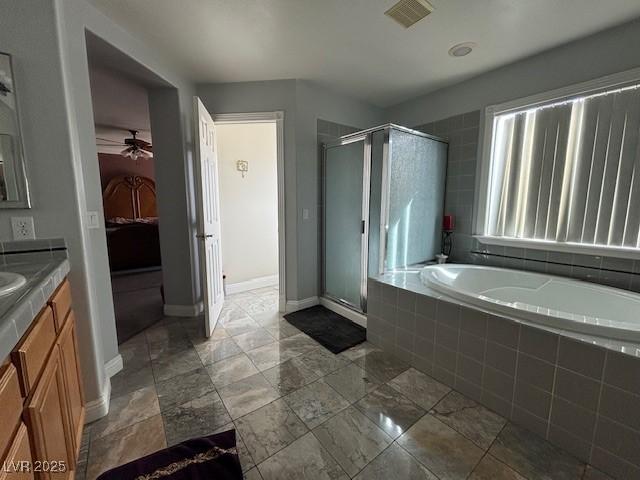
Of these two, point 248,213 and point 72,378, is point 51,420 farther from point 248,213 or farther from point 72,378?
point 248,213

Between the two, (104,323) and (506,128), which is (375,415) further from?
(506,128)

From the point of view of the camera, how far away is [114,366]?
72.7 inches

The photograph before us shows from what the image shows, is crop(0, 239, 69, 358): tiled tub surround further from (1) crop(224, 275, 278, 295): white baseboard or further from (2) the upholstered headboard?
(2) the upholstered headboard

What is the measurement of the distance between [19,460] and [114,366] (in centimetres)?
137

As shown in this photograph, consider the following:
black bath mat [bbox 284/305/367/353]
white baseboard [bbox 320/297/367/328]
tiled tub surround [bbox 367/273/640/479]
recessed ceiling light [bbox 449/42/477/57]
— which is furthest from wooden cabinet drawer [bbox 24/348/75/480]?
recessed ceiling light [bbox 449/42/477/57]

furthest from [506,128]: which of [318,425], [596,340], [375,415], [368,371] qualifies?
[318,425]

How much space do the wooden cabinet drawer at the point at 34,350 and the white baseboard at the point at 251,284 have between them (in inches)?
95.9

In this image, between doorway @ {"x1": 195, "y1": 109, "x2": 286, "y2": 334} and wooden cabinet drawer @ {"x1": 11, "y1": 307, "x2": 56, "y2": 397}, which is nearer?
wooden cabinet drawer @ {"x1": 11, "y1": 307, "x2": 56, "y2": 397}

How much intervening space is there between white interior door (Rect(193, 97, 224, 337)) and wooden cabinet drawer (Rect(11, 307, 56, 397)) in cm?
126

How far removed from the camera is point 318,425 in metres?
1.43

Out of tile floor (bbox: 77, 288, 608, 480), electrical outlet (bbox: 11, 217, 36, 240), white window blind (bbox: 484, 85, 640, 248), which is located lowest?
tile floor (bbox: 77, 288, 608, 480)

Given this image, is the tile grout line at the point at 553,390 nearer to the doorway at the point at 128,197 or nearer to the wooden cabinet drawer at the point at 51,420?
the wooden cabinet drawer at the point at 51,420

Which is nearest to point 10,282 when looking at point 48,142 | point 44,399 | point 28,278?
point 28,278

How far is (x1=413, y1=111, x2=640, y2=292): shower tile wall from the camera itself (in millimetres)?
2049
